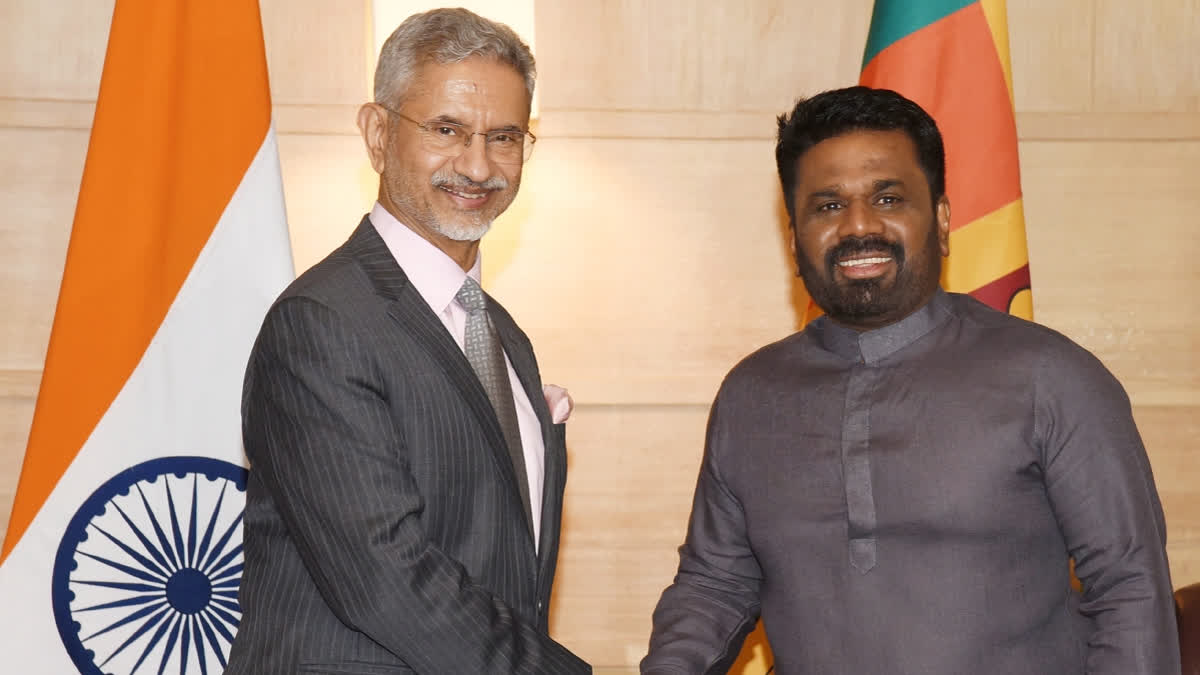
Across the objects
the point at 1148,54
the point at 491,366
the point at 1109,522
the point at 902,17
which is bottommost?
the point at 1109,522

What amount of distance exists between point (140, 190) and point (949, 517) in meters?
1.95

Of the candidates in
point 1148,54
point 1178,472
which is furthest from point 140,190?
point 1178,472

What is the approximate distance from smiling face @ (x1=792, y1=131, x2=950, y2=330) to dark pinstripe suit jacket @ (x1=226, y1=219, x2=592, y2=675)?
2.19 feet

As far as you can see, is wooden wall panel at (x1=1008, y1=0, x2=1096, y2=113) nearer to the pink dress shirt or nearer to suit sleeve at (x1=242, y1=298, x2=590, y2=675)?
the pink dress shirt

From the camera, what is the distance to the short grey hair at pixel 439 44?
2006 millimetres

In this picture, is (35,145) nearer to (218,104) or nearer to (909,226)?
(218,104)

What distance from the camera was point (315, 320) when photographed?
180 cm

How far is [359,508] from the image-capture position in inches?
68.5

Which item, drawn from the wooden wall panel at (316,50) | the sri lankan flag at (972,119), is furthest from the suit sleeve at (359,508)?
the wooden wall panel at (316,50)

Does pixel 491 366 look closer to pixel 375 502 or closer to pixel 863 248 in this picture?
pixel 375 502

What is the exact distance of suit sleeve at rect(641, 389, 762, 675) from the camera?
2.15 metres

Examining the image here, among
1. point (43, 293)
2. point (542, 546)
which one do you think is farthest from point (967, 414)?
point (43, 293)

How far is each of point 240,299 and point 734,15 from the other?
161 cm

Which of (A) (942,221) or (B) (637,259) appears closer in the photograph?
(A) (942,221)
